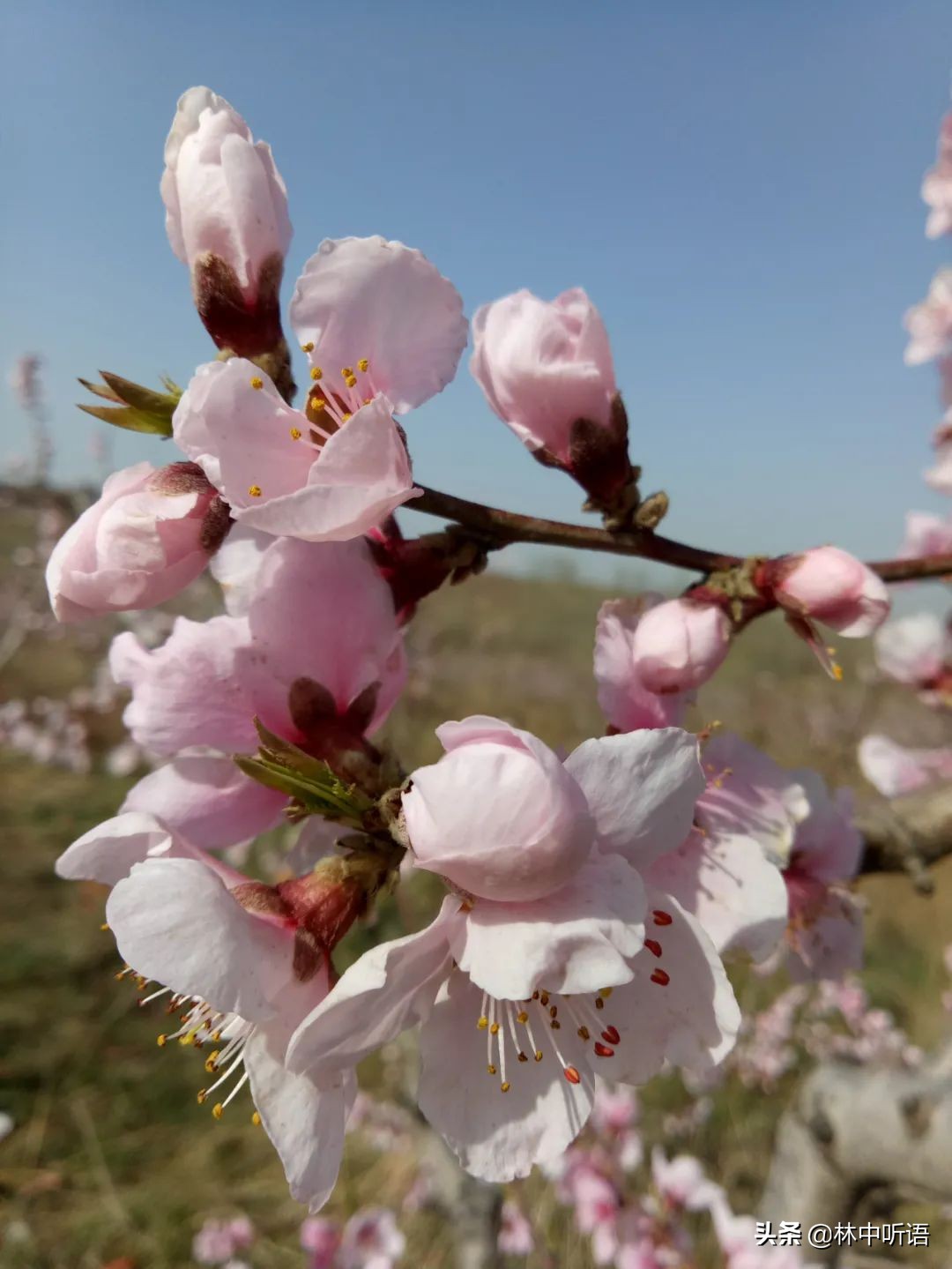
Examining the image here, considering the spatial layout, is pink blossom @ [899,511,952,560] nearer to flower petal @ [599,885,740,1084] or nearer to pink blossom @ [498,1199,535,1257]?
flower petal @ [599,885,740,1084]

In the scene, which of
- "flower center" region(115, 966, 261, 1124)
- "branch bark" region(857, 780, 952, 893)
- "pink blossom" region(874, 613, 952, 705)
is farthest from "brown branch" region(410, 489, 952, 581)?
"pink blossom" region(874, 613, 952, 705)

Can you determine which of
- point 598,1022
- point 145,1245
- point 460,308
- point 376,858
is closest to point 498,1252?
point 598,1022

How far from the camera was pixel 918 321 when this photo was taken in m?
1.78

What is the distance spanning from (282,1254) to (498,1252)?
2039 mm

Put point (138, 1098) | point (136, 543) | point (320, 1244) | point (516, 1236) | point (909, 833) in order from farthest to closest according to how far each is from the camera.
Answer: point (138, 1098) < point (516, 1236) < point (320, 1244) < point (909, 833) < point (136, 543)

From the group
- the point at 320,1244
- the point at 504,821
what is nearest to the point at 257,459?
the point at 504,821

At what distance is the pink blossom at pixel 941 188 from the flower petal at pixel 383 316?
1531 millimetres

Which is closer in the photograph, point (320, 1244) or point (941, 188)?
point (941, 188)

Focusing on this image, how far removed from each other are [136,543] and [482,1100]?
1.59 ft

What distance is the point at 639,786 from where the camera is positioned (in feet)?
1.72

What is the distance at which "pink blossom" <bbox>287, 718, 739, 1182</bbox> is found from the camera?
1.61 ft

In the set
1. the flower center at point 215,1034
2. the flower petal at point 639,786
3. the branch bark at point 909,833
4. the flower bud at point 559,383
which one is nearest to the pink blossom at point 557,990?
the flower petal at point 639,786

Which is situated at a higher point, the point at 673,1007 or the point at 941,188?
the point at 941,188

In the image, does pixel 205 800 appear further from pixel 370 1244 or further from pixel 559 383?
pixel 370 1244
